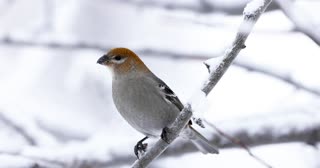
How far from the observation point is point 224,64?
285 cm

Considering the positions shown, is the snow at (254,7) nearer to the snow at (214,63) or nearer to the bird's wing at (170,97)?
the snow at (214,63)

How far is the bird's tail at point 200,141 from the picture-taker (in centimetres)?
436

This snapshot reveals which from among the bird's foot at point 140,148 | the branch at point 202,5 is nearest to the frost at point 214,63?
the bird's foot at point 140,148

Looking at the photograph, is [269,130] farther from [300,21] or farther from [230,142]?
[300,21]

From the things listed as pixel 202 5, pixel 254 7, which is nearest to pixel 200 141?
pixel 202 5

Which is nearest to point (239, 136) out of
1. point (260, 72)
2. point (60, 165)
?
point (260, 72)

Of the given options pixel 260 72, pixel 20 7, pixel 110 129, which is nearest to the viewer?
pixel 260 72

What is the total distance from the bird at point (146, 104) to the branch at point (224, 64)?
0.92 metres

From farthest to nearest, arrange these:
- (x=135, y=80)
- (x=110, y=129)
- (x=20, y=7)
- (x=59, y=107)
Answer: (x=20, y=7), (x=59, y=107), (x=110, y=129), (x=135, y=80)

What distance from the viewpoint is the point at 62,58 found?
319 inches

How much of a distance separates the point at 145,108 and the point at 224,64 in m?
1.61

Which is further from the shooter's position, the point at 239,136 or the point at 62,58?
the point at 62,58

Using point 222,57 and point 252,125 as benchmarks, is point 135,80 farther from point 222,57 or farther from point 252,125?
point 222,57

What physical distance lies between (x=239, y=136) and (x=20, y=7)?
532 cm
